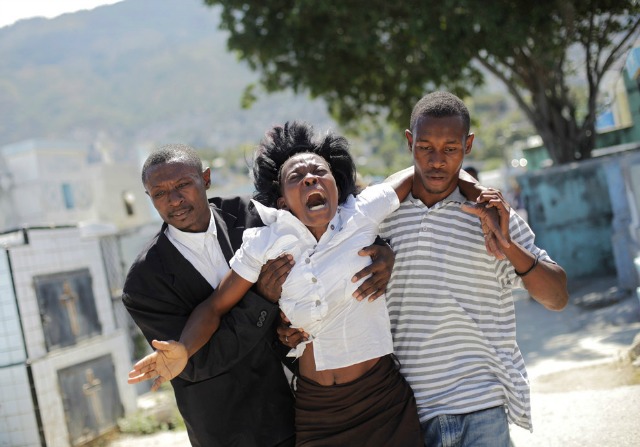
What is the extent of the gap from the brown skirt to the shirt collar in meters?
0.73

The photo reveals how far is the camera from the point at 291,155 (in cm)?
268

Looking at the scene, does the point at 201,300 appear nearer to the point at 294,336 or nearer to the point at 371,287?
the point at 294,336

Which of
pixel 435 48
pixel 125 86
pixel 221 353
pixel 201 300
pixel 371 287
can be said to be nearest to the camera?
pixel 371 287

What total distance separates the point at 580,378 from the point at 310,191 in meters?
3.93

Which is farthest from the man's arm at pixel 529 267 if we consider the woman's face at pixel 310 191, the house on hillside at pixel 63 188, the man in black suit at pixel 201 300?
the house on hillside at pixel 63 188

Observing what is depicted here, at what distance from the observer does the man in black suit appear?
2.49 m

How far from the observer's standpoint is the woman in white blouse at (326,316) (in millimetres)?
2393

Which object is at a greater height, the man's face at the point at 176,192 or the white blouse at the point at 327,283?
the man's face at the point at 176,192

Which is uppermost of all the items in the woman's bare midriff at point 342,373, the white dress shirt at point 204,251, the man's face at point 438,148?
the man's face at point 438,148

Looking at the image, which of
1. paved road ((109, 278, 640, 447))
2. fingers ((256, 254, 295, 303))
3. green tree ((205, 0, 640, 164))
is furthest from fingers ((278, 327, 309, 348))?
green tree ((205, 0, 640, 164))

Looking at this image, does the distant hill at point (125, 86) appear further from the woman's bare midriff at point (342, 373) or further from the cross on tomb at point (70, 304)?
the woman's bare midriff at point (342, 373)

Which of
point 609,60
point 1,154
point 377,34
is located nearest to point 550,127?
point 609,60

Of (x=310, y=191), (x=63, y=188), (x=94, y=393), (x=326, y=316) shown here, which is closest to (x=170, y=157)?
(x=310, y=191)

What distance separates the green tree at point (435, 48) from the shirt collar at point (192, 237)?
7.82 metres
